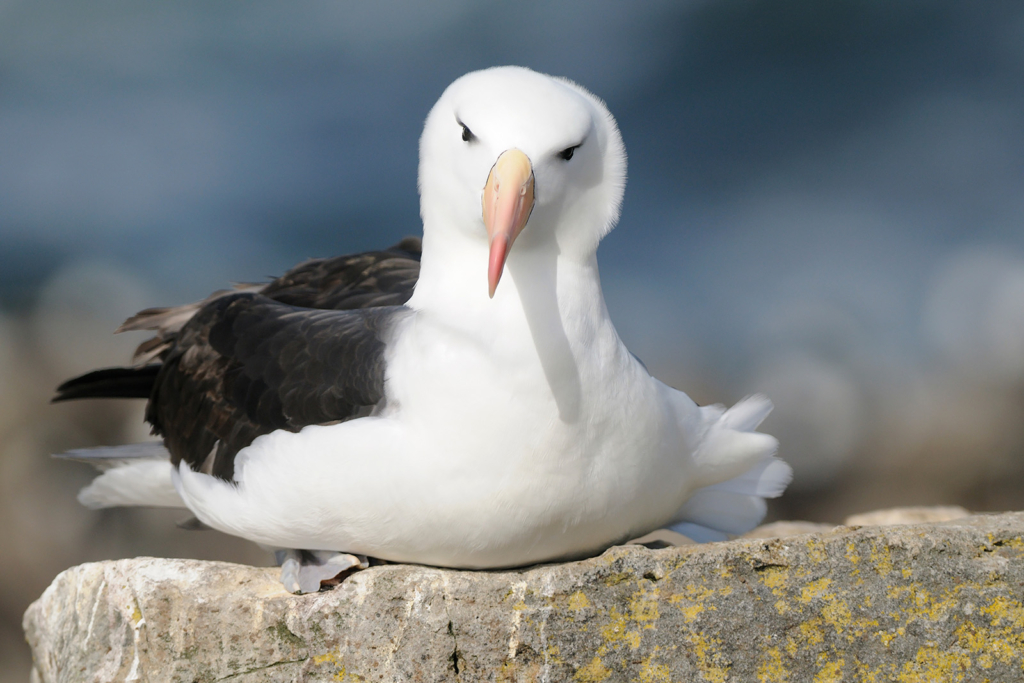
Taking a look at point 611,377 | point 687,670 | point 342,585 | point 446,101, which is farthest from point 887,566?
point 446,101

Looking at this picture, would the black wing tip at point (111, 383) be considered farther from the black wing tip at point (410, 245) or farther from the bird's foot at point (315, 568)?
the bird's foot at point (315, 568)

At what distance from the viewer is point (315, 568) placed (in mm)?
3336

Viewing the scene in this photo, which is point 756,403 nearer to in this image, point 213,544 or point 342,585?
point 342,585

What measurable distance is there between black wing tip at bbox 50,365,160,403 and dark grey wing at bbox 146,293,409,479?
0.41 metres

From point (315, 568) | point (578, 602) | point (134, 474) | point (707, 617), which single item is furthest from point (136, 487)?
point (707, 617)

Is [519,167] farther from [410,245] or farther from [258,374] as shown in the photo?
[410,245]

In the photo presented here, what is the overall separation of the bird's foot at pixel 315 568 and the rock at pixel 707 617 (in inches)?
4.9

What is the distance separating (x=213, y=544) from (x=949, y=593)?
5.43 metres

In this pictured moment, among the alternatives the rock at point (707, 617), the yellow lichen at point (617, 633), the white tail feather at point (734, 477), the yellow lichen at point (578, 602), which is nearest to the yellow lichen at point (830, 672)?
the rock at point (707, 617)

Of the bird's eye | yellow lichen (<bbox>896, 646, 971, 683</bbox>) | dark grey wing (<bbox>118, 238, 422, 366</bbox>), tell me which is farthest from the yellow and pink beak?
yellow lichen (<bbox>896, 646, 971, 683</bbox>)

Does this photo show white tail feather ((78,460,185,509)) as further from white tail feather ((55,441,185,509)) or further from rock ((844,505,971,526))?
rock ((844,505,971,526))

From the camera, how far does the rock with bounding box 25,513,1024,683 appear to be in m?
2.89

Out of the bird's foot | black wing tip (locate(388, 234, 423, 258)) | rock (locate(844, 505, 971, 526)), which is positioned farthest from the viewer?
rock (locate(844, 505, 971, 526))

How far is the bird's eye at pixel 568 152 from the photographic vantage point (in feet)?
9.93
